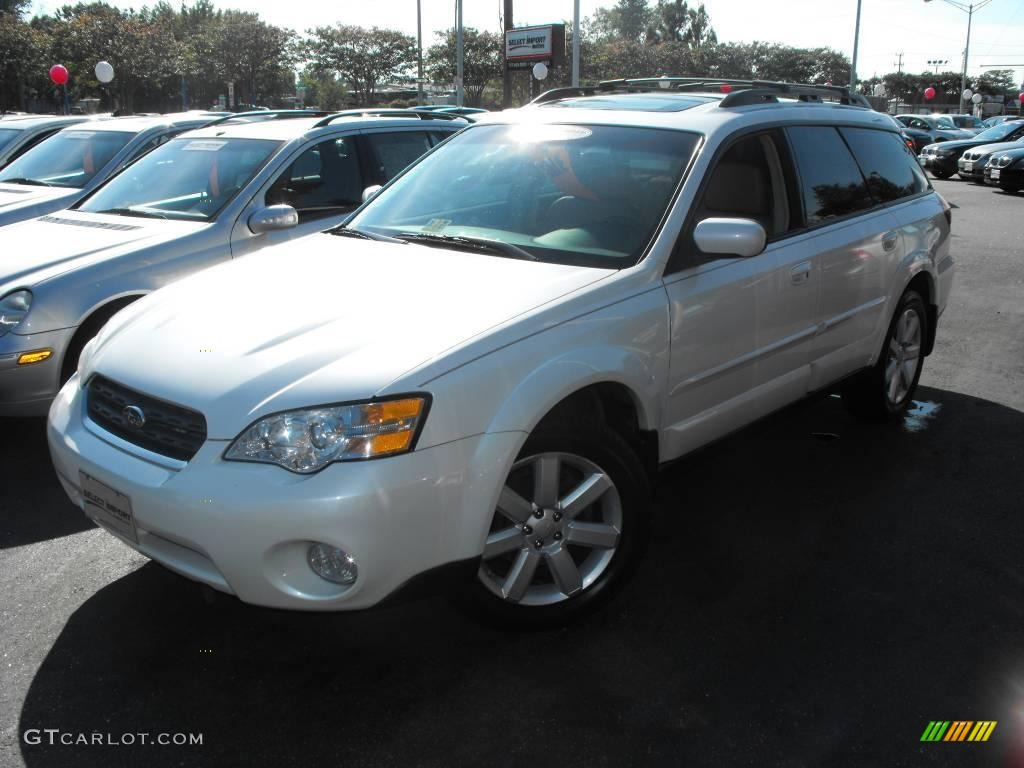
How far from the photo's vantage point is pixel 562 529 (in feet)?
10.6

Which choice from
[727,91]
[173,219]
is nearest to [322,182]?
[173,219]

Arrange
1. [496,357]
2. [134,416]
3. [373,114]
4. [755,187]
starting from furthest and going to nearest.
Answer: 1. [373,114]
2. [755,187]
3. [134,416]
4. [496,357]

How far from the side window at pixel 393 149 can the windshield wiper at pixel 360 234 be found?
2.32m

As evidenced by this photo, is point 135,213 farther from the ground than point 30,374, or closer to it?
farther from the ground

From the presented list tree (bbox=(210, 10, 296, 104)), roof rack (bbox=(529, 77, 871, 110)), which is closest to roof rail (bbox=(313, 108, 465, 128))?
roof rack (bbox=(529, 77, 871, 110))

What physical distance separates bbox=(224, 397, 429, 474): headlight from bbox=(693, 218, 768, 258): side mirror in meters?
1.31

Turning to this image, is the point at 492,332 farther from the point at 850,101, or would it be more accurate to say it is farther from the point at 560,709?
the point at 850,101

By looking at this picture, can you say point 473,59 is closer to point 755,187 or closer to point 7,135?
point 7,135

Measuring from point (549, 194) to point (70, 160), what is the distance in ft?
20.7

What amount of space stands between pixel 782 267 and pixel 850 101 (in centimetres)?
213

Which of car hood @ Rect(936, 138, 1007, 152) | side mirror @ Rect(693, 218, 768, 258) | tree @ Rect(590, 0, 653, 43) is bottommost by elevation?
car hood @ Rect(936, 138, 1007, 152)

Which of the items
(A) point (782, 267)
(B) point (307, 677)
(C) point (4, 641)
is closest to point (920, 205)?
(A) point (782, 267)

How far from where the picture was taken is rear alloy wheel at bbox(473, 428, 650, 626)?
3.10 m

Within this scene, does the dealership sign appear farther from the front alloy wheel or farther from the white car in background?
the front alloy wheel
